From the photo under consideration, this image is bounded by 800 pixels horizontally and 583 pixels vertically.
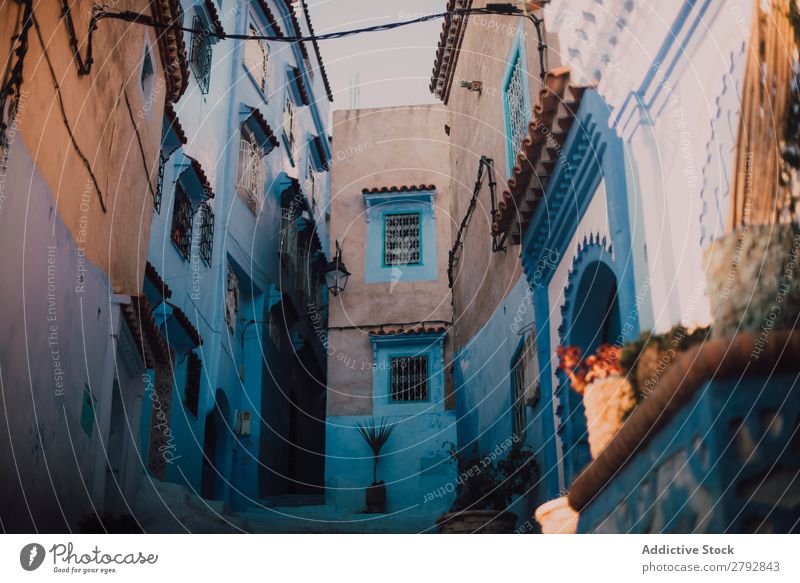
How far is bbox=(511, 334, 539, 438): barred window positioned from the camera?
809 cm

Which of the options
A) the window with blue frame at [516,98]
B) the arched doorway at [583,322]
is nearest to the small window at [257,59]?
the window with blue frame at [516,98]

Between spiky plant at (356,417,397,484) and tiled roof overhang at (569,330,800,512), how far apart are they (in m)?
6.75

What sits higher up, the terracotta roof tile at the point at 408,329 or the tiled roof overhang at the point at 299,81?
the tiled roof overhang at the point at 299,81

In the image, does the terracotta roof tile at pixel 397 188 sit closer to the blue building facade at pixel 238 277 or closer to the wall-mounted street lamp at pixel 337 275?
the wall-mounted street lamp at pixel 337 275

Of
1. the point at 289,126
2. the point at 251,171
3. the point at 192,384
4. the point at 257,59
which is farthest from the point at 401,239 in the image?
the point at 192,384

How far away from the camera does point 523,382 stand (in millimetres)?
8812

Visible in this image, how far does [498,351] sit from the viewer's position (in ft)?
32.9

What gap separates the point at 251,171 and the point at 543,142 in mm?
7039

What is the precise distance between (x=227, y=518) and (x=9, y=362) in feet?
10.6

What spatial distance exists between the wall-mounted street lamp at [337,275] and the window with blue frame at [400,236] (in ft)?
1.03

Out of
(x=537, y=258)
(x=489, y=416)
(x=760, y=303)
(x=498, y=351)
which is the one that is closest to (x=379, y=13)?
(x=537, y=258)

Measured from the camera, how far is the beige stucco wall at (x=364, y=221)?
12859mm

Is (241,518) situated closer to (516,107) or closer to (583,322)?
(583,322)

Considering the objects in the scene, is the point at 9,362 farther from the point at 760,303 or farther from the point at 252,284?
the point at 252,284
